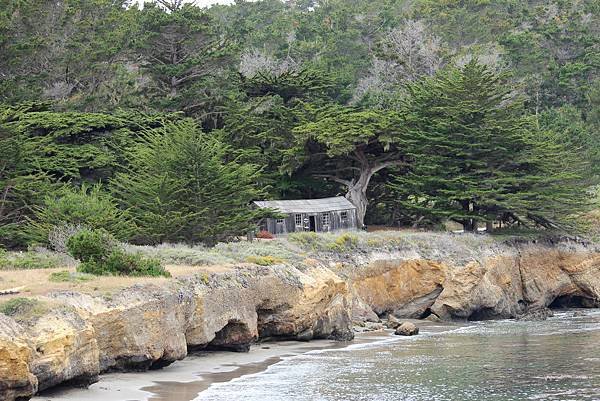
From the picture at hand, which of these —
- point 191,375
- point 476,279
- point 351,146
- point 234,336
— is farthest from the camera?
point 351,146

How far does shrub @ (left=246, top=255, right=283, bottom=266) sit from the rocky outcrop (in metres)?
0.48

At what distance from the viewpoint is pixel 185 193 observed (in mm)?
45906

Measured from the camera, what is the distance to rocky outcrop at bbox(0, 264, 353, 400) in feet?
72.8

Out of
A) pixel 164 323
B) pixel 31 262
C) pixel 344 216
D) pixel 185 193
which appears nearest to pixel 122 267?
pixel 164 323

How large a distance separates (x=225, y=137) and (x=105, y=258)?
29.6 metres

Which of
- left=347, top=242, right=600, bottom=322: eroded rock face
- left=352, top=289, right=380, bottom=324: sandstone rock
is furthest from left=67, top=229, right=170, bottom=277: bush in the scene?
left=347, top=242, right=600, bottom=322: eroded rock face

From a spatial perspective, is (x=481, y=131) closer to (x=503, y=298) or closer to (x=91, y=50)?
(x=503, y=298)

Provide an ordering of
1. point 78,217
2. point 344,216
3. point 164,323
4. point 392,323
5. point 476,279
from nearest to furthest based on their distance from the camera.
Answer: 1. point 164,323
2. point 78,217
3. point 392,323
4. point 476,279
5. point 344,216

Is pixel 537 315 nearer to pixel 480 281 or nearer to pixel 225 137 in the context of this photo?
pixel 480 281

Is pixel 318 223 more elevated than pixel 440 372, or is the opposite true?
pixel 318 223

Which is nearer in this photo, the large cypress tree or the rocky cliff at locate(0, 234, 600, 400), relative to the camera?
the rocky cliff at locate(0, 234, 600, 400)

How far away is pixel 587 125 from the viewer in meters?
77.8

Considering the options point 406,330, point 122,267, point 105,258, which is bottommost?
point 406,330

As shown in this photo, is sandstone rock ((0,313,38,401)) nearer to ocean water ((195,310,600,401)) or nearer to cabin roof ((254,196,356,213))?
ocean water ((195,310,600,401))
